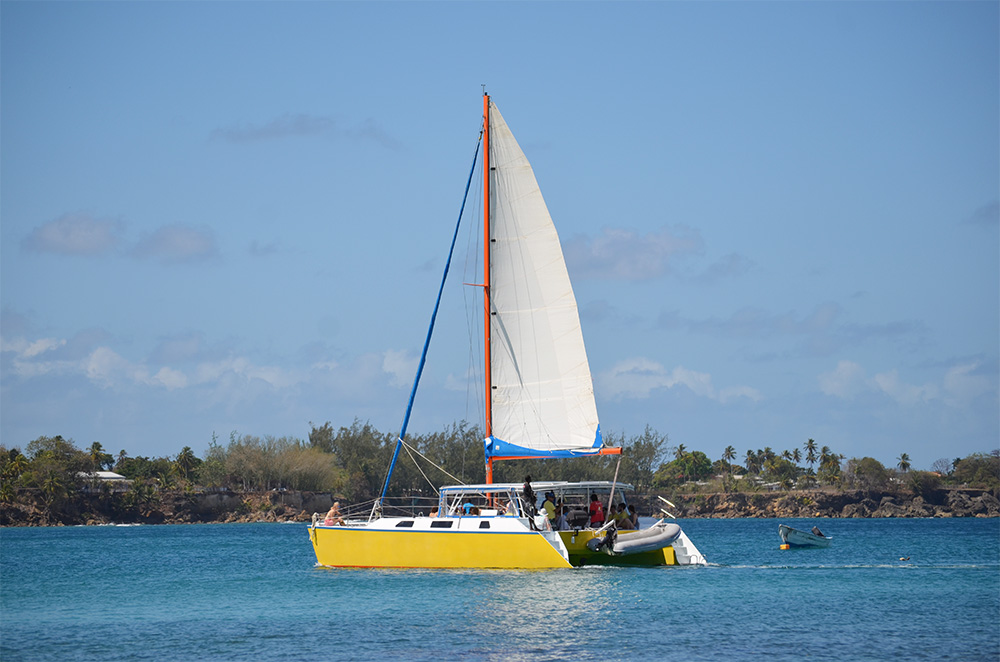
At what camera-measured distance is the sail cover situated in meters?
32.0

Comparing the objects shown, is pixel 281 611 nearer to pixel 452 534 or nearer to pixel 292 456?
pixel 452 534

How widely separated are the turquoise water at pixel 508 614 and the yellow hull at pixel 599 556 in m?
0.42

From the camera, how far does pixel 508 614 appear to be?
23828 mm

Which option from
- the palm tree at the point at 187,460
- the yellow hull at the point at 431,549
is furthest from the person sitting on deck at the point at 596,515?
the palm tree at the point at 187,460

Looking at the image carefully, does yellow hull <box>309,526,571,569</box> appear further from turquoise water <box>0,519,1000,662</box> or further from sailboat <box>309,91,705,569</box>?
turquoise water <box>0,519,1000,662</box>

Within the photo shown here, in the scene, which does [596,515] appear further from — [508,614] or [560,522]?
[508,614]

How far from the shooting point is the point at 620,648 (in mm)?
20375

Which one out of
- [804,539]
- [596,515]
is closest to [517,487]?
[596,515]

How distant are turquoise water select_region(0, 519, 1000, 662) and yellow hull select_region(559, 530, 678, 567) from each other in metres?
0.42

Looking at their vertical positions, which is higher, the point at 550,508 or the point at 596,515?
the point at 550,508

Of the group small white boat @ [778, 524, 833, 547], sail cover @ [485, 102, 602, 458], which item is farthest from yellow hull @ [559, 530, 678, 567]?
small white boat @ [778, 524, 833, 547]

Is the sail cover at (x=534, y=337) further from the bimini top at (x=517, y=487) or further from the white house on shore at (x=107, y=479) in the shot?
the white house on shore at (x=107, y=479)

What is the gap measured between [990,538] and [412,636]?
58732 millimetres

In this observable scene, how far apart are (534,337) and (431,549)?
6789 mm
